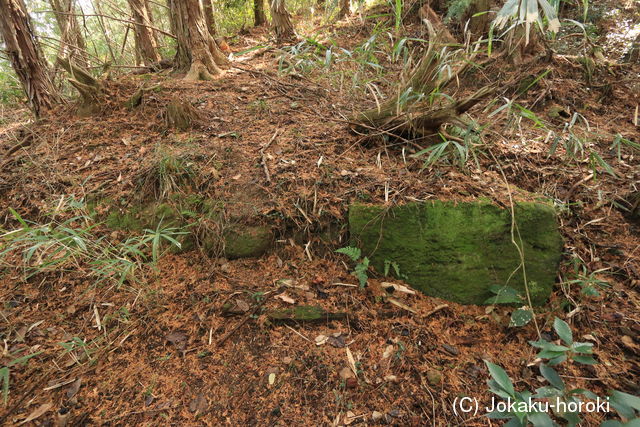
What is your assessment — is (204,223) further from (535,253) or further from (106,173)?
(535,253)

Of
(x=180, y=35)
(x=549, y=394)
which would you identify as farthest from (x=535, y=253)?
(x=180, y=35)

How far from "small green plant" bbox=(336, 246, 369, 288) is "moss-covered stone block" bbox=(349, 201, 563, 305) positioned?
0.40ft

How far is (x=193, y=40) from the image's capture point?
3.97 meters

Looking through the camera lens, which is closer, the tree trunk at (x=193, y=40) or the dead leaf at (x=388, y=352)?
the dead leaf at (x=388, y=352)

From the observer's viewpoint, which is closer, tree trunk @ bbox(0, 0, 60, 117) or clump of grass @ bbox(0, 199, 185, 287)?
clump of grass @ bbox(0, 199, 185, 287)

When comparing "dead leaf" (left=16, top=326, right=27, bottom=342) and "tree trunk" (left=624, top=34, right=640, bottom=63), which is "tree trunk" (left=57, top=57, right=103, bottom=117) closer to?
"dead leaf" (left=16, top=326, right=27, bottom=342)

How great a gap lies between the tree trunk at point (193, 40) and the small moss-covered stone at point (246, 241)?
2.88 metres

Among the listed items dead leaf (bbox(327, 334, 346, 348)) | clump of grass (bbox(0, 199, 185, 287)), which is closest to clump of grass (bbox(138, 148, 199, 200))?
clump of grass (bbox(0, 199, 185, 287))

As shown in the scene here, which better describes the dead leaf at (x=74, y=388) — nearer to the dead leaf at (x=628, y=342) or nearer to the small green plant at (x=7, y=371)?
the small green plant at (x=7, y=371)

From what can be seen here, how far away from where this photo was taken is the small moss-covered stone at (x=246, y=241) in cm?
212

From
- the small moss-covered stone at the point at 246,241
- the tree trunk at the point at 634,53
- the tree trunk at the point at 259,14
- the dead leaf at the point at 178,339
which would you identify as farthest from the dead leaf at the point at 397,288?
the tree trunk at the point at 259,14

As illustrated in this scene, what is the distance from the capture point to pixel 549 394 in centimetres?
119

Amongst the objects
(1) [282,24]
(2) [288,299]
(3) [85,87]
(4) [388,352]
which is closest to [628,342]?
(4) [388,352]

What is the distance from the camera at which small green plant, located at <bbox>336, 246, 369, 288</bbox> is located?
6.23 ft
